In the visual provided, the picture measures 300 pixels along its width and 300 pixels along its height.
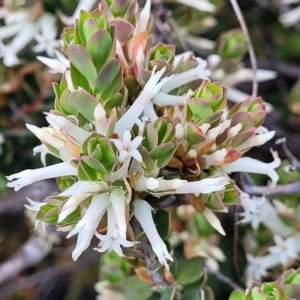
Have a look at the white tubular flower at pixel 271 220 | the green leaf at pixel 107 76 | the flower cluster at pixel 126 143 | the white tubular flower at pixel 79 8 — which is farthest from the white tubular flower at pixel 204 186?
the white tubular flower at pixel 79 8

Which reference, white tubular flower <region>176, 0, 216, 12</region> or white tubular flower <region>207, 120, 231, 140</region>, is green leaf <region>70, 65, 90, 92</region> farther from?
white tubular flower <region>176, 0, 216, 12</region>

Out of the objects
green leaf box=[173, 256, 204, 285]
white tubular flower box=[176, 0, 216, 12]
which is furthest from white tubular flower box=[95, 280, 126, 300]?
white tubular flower box=[176, 0, 216, 12]

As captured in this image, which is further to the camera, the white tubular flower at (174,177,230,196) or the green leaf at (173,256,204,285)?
the green leaf at (173,256,204,285)

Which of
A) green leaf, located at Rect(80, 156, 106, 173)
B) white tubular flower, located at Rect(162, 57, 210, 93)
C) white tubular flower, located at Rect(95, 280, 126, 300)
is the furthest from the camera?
white tubular flower, located at Rect(95, 280, 126, 300)

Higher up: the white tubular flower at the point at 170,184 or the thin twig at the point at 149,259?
the white tubular flower at the point at 170,184

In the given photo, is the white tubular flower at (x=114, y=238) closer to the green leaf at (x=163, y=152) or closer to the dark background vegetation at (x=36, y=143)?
the green leaf at (x=163, y=152)

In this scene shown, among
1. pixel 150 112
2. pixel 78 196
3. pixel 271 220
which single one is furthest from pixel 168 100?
pixel 271 220

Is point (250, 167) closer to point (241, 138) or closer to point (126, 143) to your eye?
point (241, 138)

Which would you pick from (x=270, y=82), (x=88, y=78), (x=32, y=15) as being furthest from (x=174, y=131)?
(x=270, y=82)

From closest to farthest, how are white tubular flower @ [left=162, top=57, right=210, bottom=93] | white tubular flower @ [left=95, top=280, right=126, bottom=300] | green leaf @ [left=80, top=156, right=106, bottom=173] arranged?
green leaf @ [left=80, top=156, right=106, bottom=173], white tubular flower @ [left=162, top=57, right=210, bottom=93], white tubular flower @ [left=95, top=280, right=126, bottom=300]
